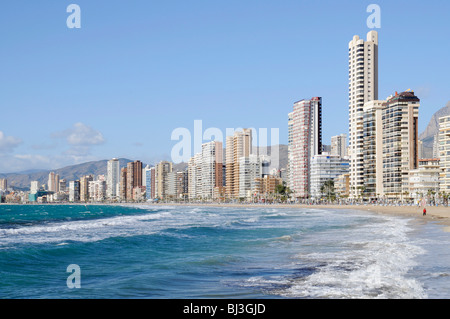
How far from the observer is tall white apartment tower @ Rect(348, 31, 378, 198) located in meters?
162

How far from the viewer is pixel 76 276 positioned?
1945cm

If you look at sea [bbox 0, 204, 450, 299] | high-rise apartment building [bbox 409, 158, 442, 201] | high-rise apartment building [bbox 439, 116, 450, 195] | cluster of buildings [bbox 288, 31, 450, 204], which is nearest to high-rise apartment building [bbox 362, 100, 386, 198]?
cluster of buildings [bbox 288, 31, 450, 204]

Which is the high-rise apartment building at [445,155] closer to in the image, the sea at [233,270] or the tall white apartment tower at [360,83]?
the tall white apartment tower at [360,83]

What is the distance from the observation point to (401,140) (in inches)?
5733

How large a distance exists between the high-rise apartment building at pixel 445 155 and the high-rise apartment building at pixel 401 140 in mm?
13958

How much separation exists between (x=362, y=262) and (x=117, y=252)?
45.4ft

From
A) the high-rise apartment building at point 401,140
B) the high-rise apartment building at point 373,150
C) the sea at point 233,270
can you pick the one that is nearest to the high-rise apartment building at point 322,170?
the high-rise apartment building at point 373,150

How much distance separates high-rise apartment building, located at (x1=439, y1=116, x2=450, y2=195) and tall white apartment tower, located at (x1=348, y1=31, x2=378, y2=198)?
32933mm

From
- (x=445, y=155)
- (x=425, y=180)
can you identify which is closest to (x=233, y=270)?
(x=445, y=155)

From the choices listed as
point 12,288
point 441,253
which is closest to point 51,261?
point 12,288

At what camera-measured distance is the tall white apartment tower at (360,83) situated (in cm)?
16200

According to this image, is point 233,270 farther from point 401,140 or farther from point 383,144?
point 383,144

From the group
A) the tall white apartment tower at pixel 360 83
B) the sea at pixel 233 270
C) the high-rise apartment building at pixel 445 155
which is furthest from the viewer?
the tall white apartment tower at pixel 360 83
